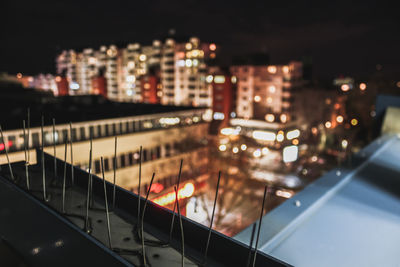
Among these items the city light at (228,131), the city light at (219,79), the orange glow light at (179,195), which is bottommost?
the orange glow light at (179,195)

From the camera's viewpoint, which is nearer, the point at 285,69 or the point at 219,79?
the point at 285,69

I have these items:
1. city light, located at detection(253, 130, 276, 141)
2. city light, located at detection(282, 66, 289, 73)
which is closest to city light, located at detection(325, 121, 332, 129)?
city light, located at detection(282, 66, 289, 73)

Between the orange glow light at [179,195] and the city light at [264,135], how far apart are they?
11.2 metres

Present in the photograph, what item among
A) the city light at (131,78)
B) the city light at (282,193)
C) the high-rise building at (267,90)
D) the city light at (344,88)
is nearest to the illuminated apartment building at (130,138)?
the city light at (282,193)

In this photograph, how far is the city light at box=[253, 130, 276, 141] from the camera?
961 inches

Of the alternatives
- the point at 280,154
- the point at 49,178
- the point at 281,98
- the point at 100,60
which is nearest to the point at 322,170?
the point at 280,154

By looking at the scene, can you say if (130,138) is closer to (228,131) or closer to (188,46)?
(228,131)

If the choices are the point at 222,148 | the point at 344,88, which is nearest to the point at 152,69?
the point at 222,148

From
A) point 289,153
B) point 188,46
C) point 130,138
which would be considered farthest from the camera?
point 188,46

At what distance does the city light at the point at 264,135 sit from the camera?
2442 cm

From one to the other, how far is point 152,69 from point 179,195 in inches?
991

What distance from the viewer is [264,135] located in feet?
81.1

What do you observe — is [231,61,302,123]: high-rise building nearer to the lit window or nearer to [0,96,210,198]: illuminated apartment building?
the lit window

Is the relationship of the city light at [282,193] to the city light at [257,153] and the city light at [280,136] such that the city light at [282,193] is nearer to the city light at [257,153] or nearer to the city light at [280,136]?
the city light at [257,153]
